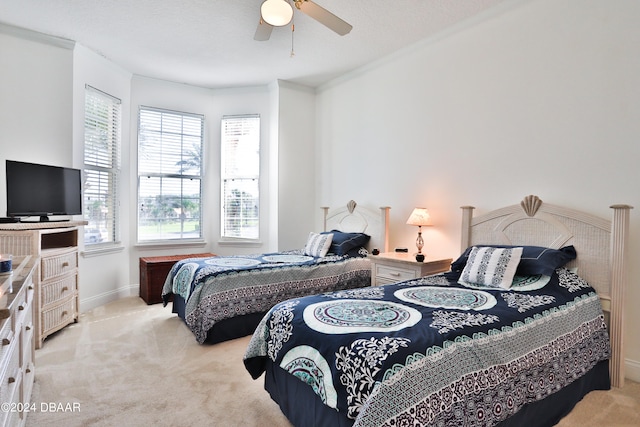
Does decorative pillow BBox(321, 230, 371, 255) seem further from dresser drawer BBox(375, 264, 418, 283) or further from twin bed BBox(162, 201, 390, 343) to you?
dresser drawer BBox(375, 264, 418, 283)

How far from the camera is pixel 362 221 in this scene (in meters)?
4.51

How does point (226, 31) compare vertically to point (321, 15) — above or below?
above

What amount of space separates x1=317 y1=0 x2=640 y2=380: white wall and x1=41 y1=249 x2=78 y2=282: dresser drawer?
3.16 m

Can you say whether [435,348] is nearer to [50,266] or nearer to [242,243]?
[50,266]

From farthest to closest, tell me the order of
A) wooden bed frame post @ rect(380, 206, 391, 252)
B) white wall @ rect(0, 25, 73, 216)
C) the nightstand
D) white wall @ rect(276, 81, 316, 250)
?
white wall @ rect(276, 81, 316, 250)
wooden bed frame post @ rect(380, 206, 391, 252)
white wall @ rect(0, 25, 73, 216)
the nightstand

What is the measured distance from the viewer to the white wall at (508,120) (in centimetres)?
258

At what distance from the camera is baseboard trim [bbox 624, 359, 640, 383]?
8.21ft

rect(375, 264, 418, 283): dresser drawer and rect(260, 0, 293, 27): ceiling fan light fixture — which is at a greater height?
rect(260, 0, 293, 27): ceiling fan light fixture

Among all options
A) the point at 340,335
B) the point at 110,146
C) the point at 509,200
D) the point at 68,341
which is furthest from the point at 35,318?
the point at 509,200

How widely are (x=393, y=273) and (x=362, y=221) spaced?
113cm

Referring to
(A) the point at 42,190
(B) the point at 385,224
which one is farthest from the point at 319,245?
(A) the point at 42,190

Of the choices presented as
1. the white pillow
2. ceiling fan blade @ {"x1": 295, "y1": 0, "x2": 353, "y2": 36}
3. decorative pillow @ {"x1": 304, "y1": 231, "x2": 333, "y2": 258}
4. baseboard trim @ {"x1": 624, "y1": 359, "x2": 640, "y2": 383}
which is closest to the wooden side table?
decorative pillow @ {"x1": 304, "y1": 231, "x2": 333, "y2": 258}

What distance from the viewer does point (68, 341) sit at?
3184mm

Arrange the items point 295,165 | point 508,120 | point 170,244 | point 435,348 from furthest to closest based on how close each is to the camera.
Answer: point 295,165 → point 170,244 → point 508,120 → point 435,348
